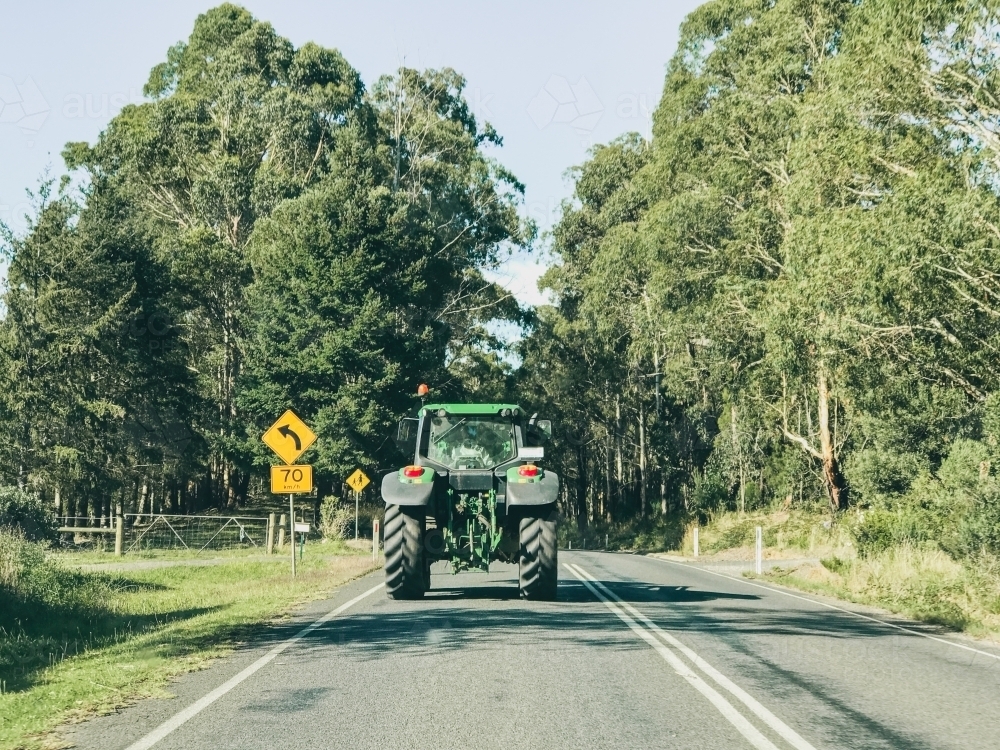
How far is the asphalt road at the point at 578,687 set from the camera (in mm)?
7027

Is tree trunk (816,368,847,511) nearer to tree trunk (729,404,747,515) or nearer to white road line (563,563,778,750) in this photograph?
tree trunk (729,404,747,515)

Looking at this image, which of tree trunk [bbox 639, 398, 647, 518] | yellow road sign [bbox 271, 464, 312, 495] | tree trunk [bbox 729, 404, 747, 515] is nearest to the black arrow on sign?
yellow road sign [bbox 271, 464, 312, 495]

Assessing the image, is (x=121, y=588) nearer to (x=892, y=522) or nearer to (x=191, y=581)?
(x=191, y=581)

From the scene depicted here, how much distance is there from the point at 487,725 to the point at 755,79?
31.6 m

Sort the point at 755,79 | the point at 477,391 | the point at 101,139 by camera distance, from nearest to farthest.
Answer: the point at 755,79, the point at 101,139, the point at 477,391

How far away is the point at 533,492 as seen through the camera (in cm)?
1575

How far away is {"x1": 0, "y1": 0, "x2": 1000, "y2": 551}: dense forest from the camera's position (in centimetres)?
2478

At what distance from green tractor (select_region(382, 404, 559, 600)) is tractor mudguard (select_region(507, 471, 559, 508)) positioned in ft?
0.05

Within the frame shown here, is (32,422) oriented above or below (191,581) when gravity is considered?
above

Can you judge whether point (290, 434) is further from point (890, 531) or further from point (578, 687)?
point (578, 687)

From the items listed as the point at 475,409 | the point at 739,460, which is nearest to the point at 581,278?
the point at 739,460

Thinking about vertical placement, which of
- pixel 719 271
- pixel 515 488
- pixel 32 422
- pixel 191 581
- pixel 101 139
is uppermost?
pixel 101 139

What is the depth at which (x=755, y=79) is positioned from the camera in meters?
35.6

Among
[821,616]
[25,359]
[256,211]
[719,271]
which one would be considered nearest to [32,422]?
[25,359]
